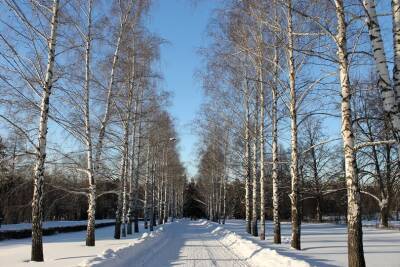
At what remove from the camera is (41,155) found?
13133 mm

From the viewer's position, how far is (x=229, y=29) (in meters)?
17.7

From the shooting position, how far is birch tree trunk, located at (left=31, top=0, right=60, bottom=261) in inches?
511

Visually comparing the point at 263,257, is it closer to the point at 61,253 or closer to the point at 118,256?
the point at 118,256

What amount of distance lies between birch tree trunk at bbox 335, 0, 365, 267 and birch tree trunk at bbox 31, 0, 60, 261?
837cm

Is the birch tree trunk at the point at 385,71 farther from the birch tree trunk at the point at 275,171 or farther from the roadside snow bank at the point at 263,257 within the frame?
the birch tree trunk at the point at 275,171

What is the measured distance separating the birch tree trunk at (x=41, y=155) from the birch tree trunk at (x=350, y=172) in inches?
330

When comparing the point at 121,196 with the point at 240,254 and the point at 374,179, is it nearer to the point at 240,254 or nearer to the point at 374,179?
the point at 240,254

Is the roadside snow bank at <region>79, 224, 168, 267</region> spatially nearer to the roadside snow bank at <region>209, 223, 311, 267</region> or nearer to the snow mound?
the snow mound

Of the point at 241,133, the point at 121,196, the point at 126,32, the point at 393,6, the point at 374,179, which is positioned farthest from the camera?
the point at 374,179

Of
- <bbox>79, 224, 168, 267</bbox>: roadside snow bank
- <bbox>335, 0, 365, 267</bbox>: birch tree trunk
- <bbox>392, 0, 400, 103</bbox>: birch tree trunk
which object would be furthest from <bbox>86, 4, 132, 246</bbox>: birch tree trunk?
<bbox>392, 0, 400, 103</bbox>: birch tree trunk

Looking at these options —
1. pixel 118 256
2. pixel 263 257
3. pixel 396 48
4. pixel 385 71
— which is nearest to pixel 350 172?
pixel 385 71

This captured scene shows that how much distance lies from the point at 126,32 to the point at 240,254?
37.8ft

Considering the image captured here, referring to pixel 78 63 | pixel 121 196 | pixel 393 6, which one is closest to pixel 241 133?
Answer: pixel 121 196

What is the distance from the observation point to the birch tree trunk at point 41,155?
42.5 feet
